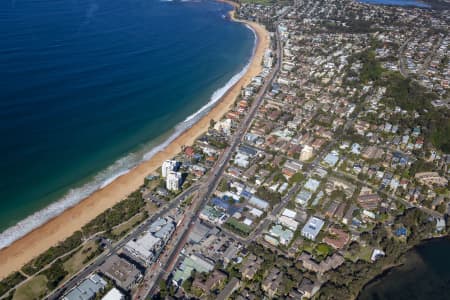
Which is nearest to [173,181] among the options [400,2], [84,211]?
[84,211]

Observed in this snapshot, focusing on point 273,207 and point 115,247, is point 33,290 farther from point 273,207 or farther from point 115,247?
point 273,207

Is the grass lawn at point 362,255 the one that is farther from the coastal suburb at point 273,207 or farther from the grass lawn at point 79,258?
the grass lawn at point 79,258

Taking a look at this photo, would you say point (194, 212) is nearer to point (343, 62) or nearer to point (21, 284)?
point (21, 284)

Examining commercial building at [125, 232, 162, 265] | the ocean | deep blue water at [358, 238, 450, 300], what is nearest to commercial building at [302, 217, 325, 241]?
deep blue water at [358, 238, 450, 300]

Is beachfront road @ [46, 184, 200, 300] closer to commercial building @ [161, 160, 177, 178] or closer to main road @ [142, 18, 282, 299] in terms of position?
main road @ [142, 18, 282, 299]

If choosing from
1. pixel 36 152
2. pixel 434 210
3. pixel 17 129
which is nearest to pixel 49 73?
pixel 17 129
